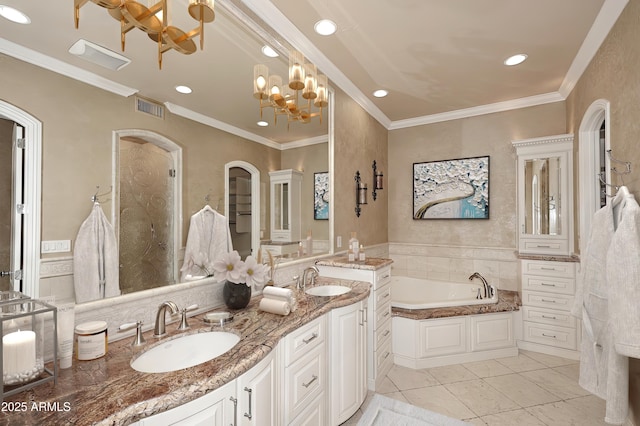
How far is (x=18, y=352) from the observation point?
89 centimetres

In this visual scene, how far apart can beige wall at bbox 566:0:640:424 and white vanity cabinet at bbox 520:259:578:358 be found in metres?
1.19

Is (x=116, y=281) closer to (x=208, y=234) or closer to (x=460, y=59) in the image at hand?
(x=208, y=234)

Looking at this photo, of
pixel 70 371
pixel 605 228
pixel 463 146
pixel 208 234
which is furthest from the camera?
pixel 463 146

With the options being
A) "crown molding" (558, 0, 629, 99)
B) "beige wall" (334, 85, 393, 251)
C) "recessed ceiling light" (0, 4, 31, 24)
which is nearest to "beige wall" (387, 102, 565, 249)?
"beige wall" (334, 85, 393, 251)

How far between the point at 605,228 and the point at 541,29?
1558mm

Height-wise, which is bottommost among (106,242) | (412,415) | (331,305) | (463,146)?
(412,415)

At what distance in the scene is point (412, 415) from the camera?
2.18m

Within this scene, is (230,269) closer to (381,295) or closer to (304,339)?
(304,339)

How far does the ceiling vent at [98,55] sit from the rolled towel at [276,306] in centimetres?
128

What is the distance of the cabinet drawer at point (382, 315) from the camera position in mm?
2468

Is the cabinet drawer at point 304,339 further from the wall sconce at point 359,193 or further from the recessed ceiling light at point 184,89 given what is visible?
the wall sconce at point 359,193

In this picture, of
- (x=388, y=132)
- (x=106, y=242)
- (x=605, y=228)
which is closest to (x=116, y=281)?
(x=106, y=242)

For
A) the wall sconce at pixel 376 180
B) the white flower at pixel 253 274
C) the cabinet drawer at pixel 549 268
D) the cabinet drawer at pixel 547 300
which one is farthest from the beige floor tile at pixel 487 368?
the white flower at pixel 253 274

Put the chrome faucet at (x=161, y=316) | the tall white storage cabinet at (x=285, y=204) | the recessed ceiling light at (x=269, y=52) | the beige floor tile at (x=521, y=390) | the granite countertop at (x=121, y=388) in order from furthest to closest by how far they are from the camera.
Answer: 1. the beige floor tile at (x=521, y=390)
2. the tall white storage cabinet at (x=285, y=204)
3. the recessed ceiling light at (x=269, y=52)
4. the chrome faucet at (x=161, y=316)
5. the granite countertop at (x=121, y=388)
